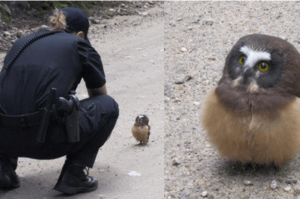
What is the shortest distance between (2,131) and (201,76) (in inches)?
104

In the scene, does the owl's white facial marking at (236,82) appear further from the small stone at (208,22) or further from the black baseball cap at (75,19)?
the small stone at (208,22)

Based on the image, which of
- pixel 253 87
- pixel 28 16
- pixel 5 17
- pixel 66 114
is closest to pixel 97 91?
pixel 66 114

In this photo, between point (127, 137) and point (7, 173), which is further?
point (127, 137)

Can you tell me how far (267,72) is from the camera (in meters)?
3.79

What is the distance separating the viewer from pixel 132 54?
8039 mm

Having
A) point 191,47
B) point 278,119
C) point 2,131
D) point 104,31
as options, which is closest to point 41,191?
point 2,131

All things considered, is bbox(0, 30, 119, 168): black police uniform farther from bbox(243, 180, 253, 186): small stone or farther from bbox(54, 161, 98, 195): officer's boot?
bbox(243, 180, 253, 186): small stone

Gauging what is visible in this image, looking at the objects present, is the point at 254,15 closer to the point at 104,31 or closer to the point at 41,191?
the point at 104,31

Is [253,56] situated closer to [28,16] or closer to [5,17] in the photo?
[5,17]

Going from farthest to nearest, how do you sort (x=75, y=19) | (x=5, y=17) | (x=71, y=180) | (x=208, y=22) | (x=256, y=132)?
(x=5, y=17) → (x=208, y=22) → (x=75, y=19) → (x=71, y=180) → (x=256, y=132)

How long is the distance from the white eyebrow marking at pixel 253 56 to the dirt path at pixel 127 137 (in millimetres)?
1099

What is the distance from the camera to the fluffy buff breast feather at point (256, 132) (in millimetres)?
3727

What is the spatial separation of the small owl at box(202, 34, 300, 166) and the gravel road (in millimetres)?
220

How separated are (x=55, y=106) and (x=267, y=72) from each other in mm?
1426
